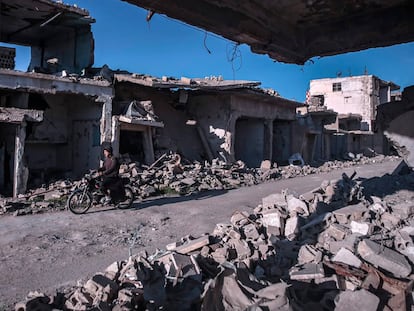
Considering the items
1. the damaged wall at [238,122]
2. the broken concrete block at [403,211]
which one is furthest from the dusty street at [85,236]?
the damaged wall at [238,122]

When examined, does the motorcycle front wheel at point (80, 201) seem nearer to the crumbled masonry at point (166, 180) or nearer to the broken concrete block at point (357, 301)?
the crumbled masonry at point (166, 180)

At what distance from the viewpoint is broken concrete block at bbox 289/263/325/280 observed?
389 cm

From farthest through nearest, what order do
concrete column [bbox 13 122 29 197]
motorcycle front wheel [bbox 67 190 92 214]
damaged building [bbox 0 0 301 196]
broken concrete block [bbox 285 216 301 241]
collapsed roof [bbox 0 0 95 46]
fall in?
1. collapsed roof [bbox 0 0 95 46]
2. damaged building [bbox 0 0 301 196]
3. concrete column [bbox 13 122 29 197]
4. motorcycle front wheel [bbox 67 190 92 214]
5. broken concrete block [bbox 285 216 301 241]

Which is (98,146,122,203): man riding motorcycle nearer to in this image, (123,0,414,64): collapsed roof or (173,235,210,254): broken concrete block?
(173,235,210,254): broken concrete block

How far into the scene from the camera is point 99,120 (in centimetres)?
1316

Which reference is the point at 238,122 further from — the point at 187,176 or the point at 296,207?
the point at 296,207

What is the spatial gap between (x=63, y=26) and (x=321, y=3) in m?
13.6

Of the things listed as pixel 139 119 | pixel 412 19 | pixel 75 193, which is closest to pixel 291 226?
pixel 412 19

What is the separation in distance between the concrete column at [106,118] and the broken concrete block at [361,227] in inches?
382

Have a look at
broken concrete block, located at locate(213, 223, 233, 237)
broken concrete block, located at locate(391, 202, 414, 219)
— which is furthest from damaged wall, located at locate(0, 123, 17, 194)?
broken concrete block, located at locate(391, 202, 414, 219)

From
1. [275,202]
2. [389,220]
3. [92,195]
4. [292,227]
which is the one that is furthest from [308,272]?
[92,195]

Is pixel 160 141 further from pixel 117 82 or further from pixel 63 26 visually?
pixel 63 26

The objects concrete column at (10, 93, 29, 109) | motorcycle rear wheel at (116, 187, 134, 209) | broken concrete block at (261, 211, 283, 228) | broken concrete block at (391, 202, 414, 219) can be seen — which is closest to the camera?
broken concrete block at (261, 211, 283, 228)

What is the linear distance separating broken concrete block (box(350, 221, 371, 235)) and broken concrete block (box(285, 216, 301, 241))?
33.9 inches
